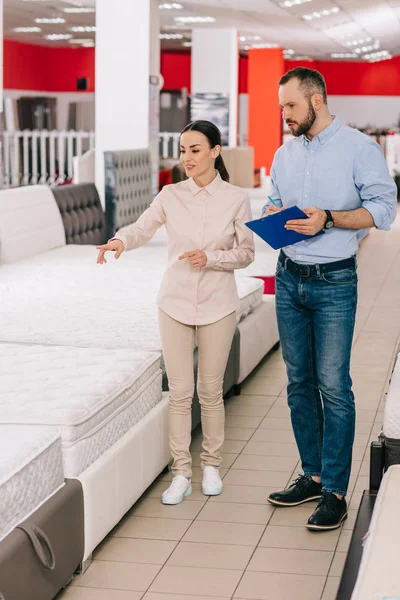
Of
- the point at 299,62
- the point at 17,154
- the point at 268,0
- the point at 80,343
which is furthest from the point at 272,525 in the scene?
the point at 299,62

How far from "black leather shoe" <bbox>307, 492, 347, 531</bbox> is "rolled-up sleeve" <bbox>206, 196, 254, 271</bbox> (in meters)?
0.88

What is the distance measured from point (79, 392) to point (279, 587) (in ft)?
3.00

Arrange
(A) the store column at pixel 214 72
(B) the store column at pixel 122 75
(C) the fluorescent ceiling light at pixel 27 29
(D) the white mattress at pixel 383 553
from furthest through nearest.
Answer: (C) the fluorescent ceiling light at pixel 27 29
(A) the store column at pixel 214 72
(B) the store column at pixel 122 75
(D) the white mattress at pixel 383 553

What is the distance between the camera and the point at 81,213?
7941 millimetres

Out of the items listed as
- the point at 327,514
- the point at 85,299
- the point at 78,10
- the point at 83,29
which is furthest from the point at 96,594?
the point at 83,29

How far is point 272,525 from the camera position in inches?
135

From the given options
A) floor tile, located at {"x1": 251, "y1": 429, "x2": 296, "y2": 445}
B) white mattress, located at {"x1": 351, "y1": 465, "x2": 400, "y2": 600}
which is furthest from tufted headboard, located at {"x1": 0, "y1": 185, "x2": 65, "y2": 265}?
white mattress, located at {"x1": 351, "y1": 465, "x2": 400, "y2": 600}

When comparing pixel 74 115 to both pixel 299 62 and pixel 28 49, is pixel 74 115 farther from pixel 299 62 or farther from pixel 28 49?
pixel 299 62

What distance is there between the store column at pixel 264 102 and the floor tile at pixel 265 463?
1664 centimetres

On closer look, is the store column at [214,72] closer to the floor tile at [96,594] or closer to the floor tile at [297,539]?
the floor tile at [297,539]

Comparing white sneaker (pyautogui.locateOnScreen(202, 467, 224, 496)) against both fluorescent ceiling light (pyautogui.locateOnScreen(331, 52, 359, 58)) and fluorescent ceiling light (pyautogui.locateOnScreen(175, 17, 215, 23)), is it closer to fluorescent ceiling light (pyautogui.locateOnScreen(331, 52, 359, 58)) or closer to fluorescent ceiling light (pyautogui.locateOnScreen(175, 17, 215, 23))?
fluorescent ceiling light (pyautogui.locateOnScreen(175, 17, 215, 23))

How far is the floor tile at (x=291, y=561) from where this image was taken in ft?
10.0

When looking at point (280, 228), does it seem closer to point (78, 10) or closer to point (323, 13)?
point (78, 10)

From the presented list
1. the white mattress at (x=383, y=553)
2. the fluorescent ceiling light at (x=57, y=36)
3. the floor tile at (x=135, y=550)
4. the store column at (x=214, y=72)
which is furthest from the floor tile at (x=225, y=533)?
the fluorescent ceiling light at (x=57, y=36)
